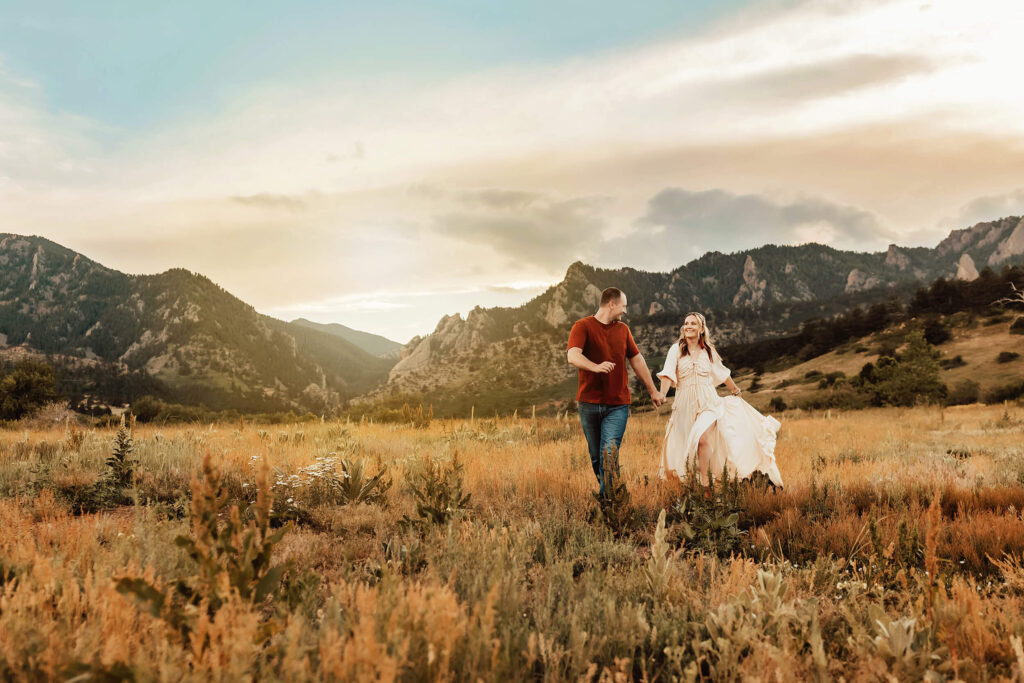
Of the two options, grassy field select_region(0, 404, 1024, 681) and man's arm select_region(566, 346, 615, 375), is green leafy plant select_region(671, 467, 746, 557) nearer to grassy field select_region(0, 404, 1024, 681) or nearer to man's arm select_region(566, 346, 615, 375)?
grassy field select_region(0, 404, 1024, 681)

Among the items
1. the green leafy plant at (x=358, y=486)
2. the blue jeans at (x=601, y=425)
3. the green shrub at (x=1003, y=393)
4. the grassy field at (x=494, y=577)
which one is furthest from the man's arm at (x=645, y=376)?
the green shrub at (x=1003, y=393)

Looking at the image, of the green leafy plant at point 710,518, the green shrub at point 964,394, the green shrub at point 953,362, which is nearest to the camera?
the green leafy plant at point 710,518

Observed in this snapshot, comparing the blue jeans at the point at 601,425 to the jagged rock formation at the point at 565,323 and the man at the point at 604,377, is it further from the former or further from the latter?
the jagged rock formation at the point at 565,323

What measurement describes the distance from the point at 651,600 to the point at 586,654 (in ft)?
3.07

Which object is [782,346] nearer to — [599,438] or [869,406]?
[869,406]

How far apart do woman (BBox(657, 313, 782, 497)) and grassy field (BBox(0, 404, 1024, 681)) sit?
466 mm

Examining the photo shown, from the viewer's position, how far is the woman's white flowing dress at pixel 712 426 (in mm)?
6633

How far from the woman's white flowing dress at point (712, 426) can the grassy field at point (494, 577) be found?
0.43 meters

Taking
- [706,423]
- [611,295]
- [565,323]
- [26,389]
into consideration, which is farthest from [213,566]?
[565,323]

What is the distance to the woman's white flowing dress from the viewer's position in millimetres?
6633

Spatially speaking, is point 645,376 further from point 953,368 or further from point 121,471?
point 953,368

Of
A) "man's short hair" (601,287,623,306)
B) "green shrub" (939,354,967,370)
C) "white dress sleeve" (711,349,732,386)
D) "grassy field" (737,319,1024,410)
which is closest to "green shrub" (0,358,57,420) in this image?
"man's short hair" (601,287,623,306)

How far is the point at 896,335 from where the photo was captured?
61.9 metres

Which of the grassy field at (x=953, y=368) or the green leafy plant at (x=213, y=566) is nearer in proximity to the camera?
the green leafy plant at (x=213, y=566)
